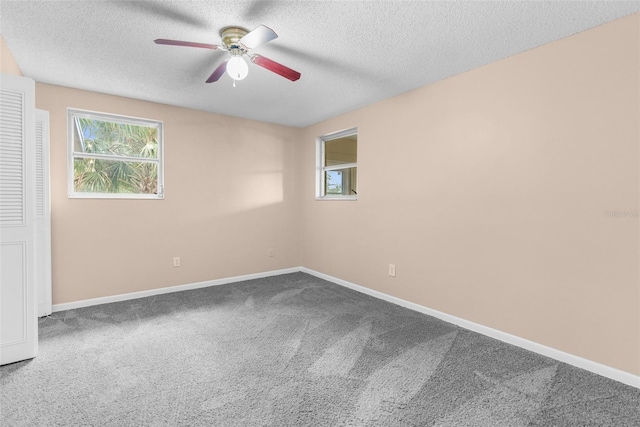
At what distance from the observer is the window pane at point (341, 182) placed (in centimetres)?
416

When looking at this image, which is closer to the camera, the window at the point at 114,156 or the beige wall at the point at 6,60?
the beige wall at the point at 6,60

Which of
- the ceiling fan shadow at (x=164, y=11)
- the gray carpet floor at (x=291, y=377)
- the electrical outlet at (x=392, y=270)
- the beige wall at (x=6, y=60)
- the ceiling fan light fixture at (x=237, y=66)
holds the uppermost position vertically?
the ceiling fan shadow at (x=164, y=11)

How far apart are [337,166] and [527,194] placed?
8.19 ft

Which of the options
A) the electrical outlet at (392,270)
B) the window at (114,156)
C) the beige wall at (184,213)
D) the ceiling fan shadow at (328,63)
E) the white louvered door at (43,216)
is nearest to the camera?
the ceiling fan shadow at (328,63)

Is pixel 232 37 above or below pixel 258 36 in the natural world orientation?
above

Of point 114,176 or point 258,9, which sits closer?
point 258,9

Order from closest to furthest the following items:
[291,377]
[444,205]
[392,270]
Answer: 1. [291,377]
2. [444,205]
3. [392,270]

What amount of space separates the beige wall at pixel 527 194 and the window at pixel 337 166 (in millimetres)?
535

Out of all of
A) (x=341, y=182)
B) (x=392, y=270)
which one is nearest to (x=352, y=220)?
(x=341, y=182)

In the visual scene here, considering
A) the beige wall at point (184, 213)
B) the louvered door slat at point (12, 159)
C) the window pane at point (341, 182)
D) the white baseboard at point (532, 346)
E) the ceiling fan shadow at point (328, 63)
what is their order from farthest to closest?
the window pane at point (341, 182)
the beige wall at point (184, 213)
the ceiling fan shadow at point (328, 63)
the louvered door slat at point (12, 159)
the white baseboard at point (532, 346)

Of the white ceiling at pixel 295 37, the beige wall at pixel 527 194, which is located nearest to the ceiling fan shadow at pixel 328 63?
the white ceiling at pixel 295 37

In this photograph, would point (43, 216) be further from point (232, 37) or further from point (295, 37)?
point (295, 37)

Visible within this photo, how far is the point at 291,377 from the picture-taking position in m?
2.01

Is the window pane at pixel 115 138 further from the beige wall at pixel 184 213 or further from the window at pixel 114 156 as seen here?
the beige wall at pixel 184 213
